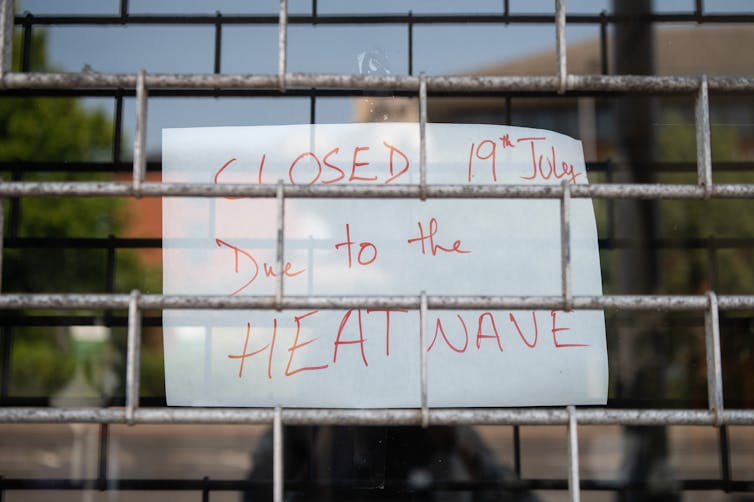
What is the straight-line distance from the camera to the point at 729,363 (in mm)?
2340

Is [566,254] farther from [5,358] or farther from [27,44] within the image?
[27,44]

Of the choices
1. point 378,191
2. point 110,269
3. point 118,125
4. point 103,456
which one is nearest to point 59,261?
point 110,269

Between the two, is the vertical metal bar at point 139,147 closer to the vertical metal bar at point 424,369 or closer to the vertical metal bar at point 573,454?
the vertical metal bar at point 424,369

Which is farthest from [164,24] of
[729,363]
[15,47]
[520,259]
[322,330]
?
[729,363]

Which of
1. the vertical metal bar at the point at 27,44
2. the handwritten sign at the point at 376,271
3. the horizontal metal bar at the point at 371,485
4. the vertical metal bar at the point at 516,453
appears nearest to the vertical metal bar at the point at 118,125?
the handwritten sign at the point at 376,271

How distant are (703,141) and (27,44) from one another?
1.96m

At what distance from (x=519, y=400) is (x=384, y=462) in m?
0.42

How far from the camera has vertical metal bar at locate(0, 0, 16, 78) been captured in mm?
2029

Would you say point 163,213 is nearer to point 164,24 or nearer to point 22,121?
point 164,24

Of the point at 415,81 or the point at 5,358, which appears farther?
the point at 5,358

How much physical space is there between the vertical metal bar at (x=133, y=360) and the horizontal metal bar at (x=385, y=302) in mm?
35

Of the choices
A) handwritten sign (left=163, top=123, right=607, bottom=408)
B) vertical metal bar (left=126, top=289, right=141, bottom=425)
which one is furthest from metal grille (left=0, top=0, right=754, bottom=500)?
handwritten sign (left=163, top=123, right=607, bottom=408)

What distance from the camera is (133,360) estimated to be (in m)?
1.87

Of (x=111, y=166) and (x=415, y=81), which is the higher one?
(x=415, y=81)
